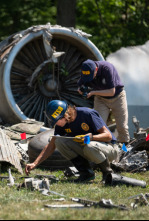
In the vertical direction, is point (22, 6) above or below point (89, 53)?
above

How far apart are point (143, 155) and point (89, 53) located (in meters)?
Answer: 3.70

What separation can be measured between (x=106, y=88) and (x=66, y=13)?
6308 millimetres

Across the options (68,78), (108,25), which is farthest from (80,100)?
(108,25)

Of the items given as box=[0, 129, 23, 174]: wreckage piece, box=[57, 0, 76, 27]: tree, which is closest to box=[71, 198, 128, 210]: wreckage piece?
box=[0, 129, 23, 174]: wreckage piece

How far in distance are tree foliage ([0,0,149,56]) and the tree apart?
954 mm

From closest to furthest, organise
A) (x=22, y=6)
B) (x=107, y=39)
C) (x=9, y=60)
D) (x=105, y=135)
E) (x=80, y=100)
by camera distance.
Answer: (x=105, y=135) → (x=9, y=60) → (x=80, y=100) → (x=107, y=39) → (x=22, y=6)

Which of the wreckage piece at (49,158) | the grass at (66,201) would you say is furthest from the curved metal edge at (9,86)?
the grass at (66,201)

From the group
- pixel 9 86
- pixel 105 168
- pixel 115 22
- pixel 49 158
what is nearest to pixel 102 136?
pixel 105 168

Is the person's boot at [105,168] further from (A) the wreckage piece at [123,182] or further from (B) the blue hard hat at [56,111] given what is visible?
(B) the blue hard hat at [56,111]

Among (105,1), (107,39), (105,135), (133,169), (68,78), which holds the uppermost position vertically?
(105,1)

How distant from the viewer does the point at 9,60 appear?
28.8ft

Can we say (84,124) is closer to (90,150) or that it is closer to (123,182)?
(90,150)

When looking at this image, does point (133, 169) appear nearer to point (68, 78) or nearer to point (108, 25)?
point (68, 78)

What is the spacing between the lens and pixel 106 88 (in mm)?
7023
